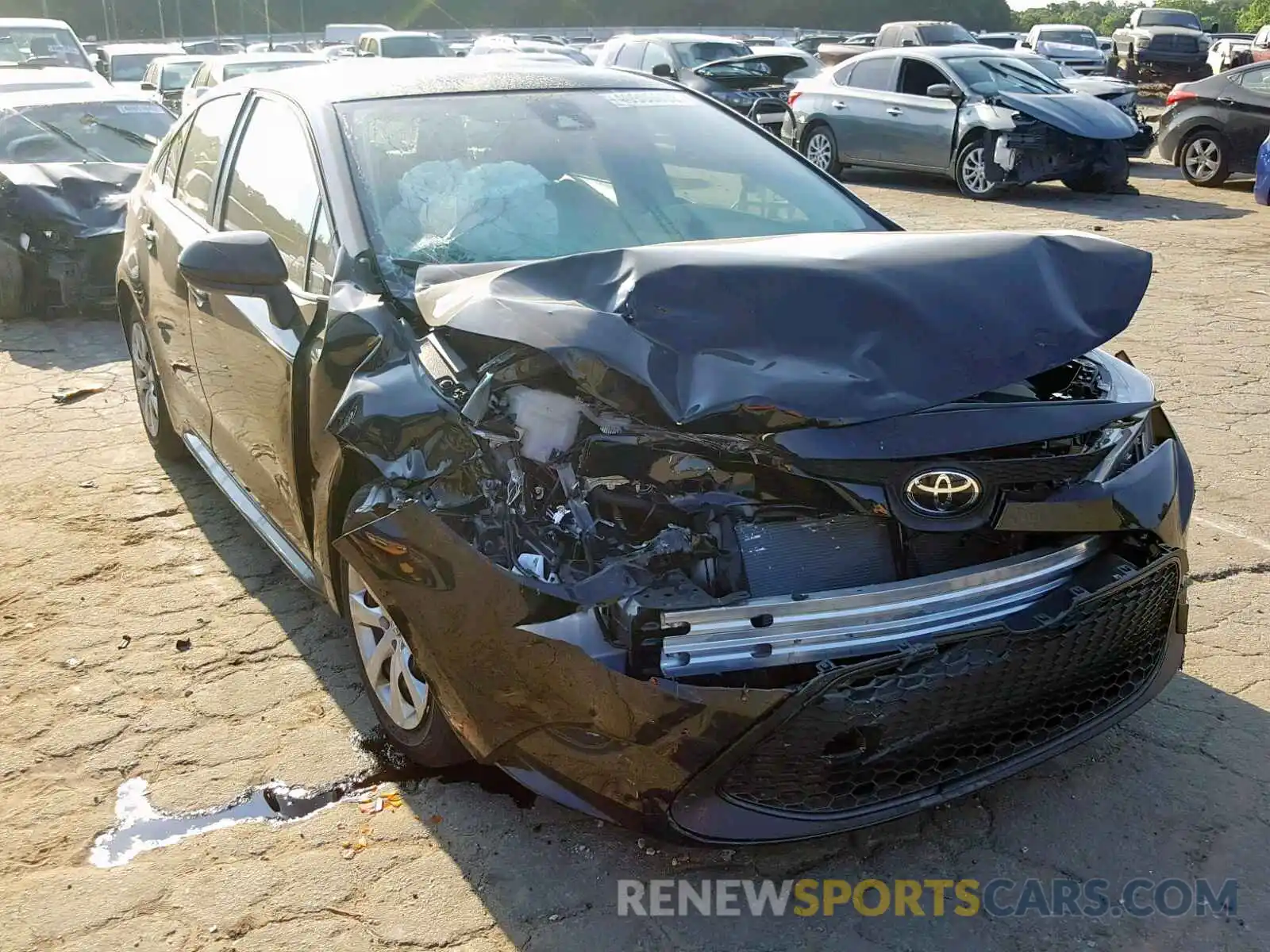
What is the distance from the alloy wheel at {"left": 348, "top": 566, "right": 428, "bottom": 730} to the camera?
9.39 feet

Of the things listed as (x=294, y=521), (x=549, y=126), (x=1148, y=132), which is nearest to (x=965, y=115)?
(x=1148, y=132)

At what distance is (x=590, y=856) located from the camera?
8.86 feet

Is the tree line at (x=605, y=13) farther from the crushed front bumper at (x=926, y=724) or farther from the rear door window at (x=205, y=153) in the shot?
the crushed front bumper at (x=926, y=724)

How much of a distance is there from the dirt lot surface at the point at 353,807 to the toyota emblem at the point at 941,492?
Answer: 1.89 feet

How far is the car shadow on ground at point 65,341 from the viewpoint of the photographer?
7121mm

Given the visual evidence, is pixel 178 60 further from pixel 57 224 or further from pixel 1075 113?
pixel 1075 113

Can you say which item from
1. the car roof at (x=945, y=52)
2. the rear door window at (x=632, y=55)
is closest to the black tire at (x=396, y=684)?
the car roof at (x=945, y=52)

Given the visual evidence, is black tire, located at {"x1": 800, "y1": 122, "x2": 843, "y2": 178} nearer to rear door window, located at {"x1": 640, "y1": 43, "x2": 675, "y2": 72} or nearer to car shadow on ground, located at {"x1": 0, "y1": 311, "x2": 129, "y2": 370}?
rear door window, located at {"x1": 640, "y1": 43, "x2": 675, "y2": 72}

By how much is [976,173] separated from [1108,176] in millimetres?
1371

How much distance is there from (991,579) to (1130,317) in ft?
2.87

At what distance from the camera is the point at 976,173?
12.4 m

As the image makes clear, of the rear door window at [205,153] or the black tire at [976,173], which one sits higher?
the rear door window at [205,153]

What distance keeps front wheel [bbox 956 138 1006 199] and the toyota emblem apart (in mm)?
10634

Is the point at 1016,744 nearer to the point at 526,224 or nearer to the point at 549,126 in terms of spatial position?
the point at 526,224
